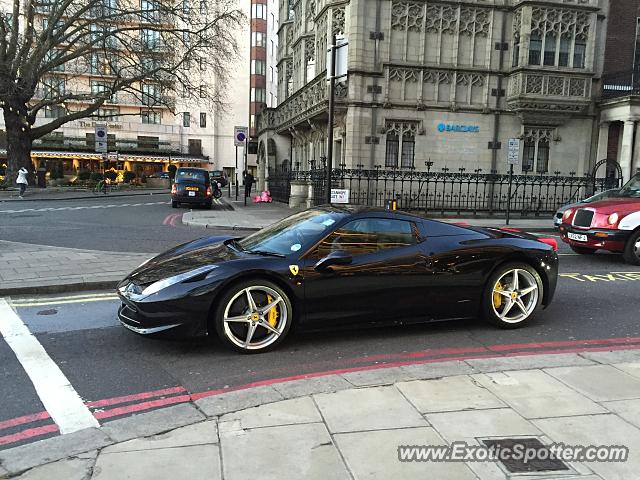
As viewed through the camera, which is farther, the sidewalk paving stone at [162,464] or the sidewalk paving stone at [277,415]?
the sidewalk paving stone at [277,415]

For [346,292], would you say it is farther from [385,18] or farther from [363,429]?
[385,18]

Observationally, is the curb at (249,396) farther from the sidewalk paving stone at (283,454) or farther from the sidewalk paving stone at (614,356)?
the sidewalk paving stone at (283,454)

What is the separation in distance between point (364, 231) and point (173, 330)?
6.78 ft

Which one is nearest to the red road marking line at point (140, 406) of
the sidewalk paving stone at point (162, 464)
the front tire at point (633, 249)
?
the sidewalk paving stone at point (162, 464)

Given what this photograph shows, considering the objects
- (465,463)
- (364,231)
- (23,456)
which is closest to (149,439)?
(23,456)

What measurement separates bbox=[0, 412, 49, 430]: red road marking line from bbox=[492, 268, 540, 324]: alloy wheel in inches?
171

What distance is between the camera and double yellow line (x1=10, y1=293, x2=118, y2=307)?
6.76 meters

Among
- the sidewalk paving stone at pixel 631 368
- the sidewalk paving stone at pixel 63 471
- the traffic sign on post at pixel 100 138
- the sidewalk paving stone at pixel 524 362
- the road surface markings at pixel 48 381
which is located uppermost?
the traffic sign on post at pixel 100 138

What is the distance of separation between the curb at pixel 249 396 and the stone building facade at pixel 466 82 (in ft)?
59.1

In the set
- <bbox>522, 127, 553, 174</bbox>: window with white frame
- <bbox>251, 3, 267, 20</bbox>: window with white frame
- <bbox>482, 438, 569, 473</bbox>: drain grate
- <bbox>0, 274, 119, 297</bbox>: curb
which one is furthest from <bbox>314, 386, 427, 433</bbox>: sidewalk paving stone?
<bbox>251, 3, 267, 20</bbox>: window with white frame

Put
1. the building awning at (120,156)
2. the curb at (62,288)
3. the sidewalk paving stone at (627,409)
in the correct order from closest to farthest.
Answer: the sidewalk paving stone at (627,409) < the curb at (62,288) < the building awning at (120,156)

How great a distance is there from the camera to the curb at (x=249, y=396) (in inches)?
125

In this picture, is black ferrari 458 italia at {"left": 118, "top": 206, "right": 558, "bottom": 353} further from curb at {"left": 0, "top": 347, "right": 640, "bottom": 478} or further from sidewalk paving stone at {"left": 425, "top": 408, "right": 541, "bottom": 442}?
sidewalk paving stone at {"left": 425, "top": 408, "right": 541, "bottom": 442}

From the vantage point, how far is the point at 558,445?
322cm
